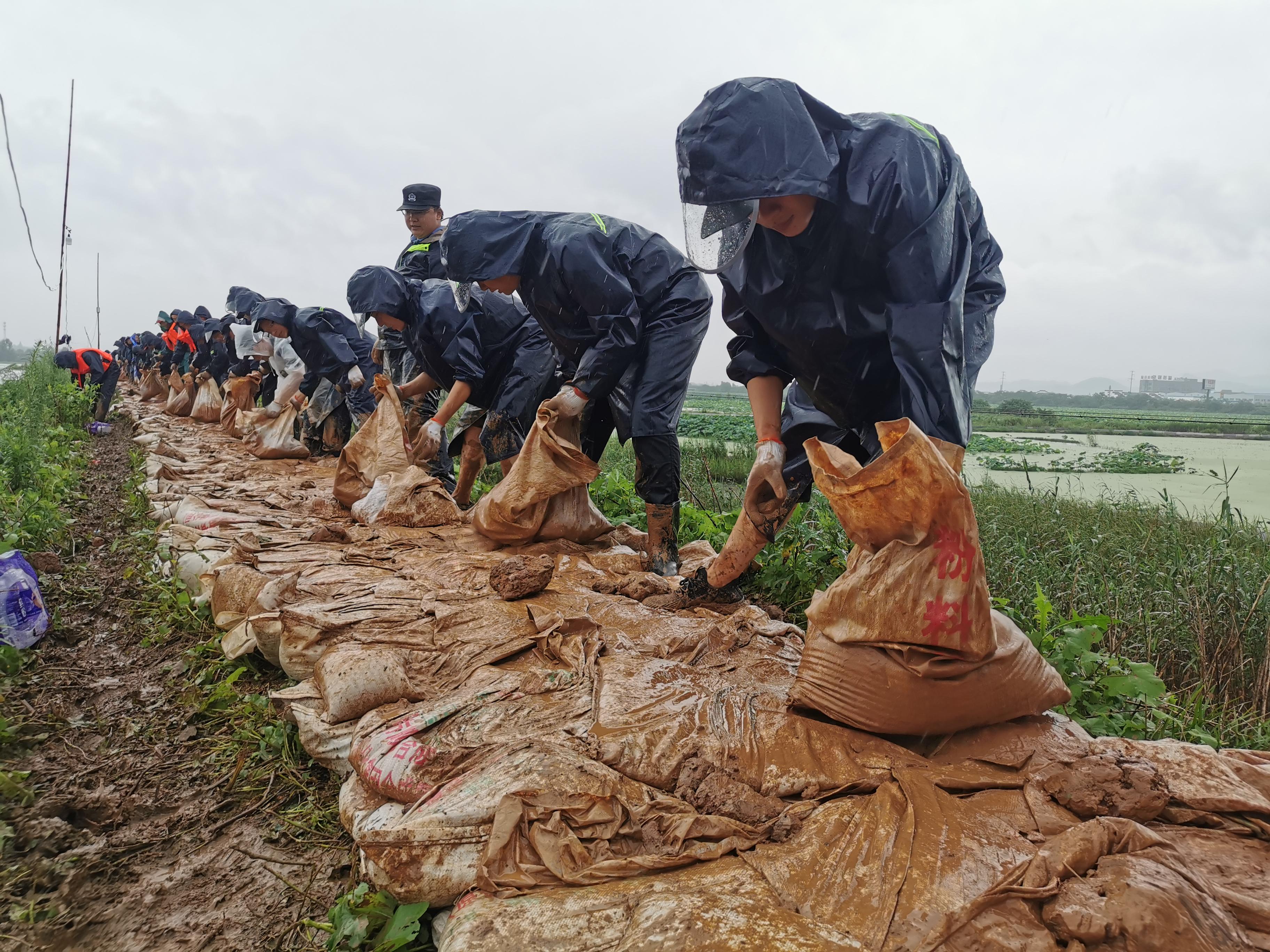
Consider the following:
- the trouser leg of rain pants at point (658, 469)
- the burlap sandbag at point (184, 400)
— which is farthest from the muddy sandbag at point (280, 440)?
the burlap sandbag at point (184, 400)

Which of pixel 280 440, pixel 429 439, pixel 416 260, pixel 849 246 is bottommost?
pixel 280 440

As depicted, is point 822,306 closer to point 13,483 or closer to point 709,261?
point 709,261

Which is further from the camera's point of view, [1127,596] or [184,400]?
[184,400]

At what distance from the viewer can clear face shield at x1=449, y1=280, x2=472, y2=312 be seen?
3605mm

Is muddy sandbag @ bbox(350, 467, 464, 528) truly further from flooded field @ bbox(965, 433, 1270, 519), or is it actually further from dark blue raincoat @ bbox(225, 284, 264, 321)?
dark blue raincoat @ bbox(225, 284, 264, 321)

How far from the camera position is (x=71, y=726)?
213 centimetres

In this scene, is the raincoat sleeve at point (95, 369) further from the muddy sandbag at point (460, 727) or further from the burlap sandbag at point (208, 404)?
the muddy sandbag at point (460, 727)

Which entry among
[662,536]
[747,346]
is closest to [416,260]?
[662,536]

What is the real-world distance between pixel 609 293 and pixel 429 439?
190 cm

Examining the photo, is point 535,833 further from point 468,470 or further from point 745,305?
point 468,470

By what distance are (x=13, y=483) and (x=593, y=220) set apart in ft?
14.0

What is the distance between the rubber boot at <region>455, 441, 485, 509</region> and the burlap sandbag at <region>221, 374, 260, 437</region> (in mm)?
5187

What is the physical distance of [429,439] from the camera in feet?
15.0

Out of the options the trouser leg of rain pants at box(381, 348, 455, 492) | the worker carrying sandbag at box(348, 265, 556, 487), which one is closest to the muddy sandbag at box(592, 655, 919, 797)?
the worker carrying sandbag at box(348, 265, 556, 487)
